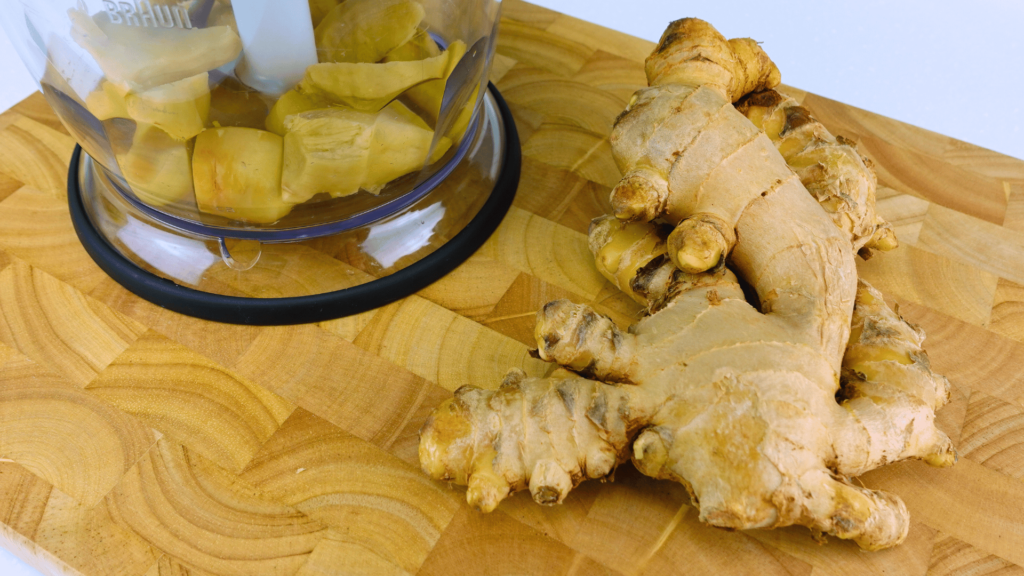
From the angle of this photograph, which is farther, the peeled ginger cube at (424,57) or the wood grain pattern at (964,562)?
the peeled ginger cube at (424,57)

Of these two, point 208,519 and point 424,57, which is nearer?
point 208,519

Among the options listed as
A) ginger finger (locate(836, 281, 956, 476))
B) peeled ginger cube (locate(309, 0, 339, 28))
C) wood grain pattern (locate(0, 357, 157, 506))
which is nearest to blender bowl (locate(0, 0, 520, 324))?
peeled ginger cube (locate(309, 0, 339, 28))

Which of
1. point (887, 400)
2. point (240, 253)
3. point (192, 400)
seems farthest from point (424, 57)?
point (887, 400)

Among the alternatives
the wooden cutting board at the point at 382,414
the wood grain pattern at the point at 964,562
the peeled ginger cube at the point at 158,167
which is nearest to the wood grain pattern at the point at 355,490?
the wooden cutting board at the point at 382,414

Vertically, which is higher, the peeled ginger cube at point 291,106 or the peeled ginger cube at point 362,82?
the peeled ginger cube at point 362,82

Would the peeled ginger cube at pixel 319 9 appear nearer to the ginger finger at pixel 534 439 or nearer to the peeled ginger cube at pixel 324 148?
the peeled ginger cube at pixel 324 148

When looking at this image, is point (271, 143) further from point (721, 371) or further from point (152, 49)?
point (721, 371)

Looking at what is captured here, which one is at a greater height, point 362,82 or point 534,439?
point 362,82

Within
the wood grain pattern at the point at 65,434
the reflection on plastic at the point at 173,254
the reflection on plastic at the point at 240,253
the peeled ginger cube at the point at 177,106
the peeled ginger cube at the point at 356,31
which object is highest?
the peeled ginger cube at the point at 356,31
